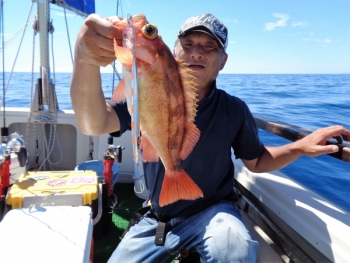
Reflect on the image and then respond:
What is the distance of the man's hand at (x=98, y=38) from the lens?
3.75 feet

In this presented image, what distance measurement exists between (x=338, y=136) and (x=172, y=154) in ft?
3.99

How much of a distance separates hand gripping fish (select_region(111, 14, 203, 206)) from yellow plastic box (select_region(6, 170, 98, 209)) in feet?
3.68

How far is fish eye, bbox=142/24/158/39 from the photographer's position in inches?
44.5

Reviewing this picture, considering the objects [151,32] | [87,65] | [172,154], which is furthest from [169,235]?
[151,32]

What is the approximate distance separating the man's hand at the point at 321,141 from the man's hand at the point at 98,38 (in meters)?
1.36

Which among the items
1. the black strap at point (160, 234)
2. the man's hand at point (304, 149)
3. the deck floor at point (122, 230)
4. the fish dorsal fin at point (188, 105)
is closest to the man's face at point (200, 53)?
the fish dorsal fin at point (188, 105)

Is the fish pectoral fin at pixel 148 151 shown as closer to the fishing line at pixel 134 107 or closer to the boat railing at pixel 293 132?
the fishing line at pixel 134 107

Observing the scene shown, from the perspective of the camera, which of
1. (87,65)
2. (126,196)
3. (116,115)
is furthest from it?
(126,196)

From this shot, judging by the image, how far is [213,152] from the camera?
6.50 feet

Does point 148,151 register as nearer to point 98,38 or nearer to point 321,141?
point 98,38

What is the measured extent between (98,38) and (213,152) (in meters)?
1.14

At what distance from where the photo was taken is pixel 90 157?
4.32 metres

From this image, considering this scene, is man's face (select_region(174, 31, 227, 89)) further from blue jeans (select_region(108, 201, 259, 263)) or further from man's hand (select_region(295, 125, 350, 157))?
blue jeans (select_region(108, 201, 259, 263))

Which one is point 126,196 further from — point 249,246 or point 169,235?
point 249,246
